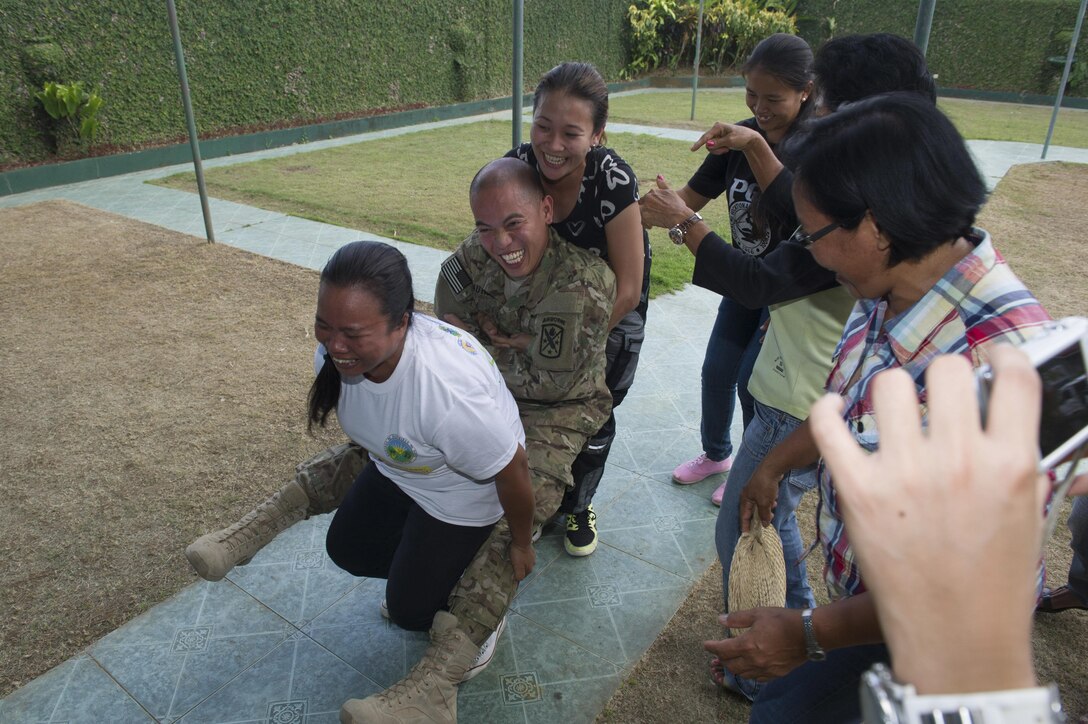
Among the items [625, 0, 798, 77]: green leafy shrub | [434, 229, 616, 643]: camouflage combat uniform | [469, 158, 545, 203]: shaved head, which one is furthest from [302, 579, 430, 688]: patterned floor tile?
[625, 0, 798, 77]: green leafy shrub

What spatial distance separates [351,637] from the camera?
2375 millimetres

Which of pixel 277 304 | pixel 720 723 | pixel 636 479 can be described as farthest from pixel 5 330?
pixel 720 723

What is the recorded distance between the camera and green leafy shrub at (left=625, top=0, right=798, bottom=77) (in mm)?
21188

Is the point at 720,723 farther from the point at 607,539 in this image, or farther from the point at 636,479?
the point at 636,479

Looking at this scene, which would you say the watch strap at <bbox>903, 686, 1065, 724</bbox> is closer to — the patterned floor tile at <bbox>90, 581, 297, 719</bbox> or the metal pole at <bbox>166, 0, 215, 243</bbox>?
the patterned floor tile at <bbox>90, 581, 297, 719</bbox>

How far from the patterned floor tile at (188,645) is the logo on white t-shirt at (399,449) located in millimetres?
845

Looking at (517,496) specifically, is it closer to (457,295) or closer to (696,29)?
(457,295)

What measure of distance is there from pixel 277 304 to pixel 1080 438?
5.18 metres

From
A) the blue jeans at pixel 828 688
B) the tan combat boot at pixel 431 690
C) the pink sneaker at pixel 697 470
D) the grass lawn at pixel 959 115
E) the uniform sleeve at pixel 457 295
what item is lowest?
the pink sneaker at pixel 697 470

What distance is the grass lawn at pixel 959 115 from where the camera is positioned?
1430cm

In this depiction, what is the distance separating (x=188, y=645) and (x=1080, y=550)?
9.38ft

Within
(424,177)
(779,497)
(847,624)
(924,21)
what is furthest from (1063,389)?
(424,177)

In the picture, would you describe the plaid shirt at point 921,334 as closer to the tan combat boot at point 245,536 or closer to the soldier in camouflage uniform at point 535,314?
the soldier in camouflage uniform at point 535,314

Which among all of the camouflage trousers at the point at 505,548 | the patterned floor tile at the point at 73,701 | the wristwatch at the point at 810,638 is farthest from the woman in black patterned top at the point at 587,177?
the patterned floor tile at the point at 73,701
